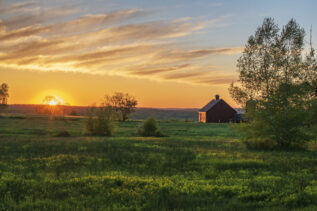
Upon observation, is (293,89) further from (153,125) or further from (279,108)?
(153,125)

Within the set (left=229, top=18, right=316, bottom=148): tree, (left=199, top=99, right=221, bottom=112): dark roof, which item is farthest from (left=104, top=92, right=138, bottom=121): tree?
(left=229, top=18, right=316, bottom=148): tree

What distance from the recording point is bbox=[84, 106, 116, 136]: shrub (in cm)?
4384

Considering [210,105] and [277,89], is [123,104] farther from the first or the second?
[277,89]

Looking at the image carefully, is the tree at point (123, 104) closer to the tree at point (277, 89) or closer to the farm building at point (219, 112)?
the farm building at point (219, 112)

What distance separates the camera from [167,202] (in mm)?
8719

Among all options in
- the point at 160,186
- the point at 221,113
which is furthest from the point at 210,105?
the point at 160,186

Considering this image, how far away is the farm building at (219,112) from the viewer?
104750 mm

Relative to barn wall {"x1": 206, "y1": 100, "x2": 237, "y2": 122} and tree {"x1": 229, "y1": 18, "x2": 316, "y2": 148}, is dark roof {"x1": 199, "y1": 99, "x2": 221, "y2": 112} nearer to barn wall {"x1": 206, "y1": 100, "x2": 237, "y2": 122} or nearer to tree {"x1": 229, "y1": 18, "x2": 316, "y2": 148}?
barn wall {"x1": 206, "y1": 100, "x2": 237, "y2": 122}

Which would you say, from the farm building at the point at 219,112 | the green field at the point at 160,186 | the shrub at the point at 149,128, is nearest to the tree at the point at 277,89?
the green field at the point at 160,186

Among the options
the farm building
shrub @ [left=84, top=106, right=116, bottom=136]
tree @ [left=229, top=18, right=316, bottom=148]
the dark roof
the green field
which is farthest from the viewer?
the dark roof

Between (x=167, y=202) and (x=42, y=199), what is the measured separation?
3.63m

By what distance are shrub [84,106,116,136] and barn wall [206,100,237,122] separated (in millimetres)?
64846

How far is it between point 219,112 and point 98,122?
2673 inches

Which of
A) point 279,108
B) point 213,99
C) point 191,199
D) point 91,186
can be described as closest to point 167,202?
point 191,199
